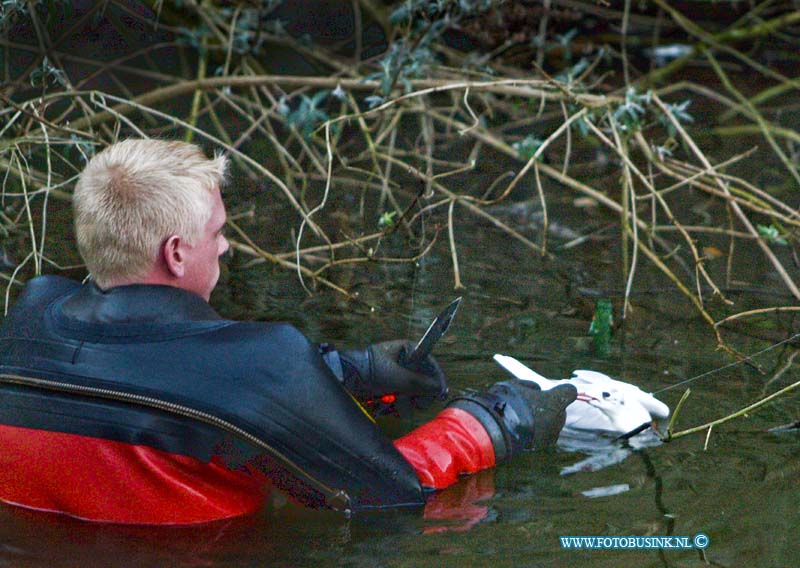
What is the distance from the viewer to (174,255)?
2861 mm

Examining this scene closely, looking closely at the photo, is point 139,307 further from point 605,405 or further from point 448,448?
point 605,405

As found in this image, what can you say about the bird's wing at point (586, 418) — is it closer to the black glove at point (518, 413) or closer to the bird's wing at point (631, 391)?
the bird's wing at point (631, 391)

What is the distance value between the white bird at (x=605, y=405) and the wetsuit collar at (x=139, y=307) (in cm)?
127

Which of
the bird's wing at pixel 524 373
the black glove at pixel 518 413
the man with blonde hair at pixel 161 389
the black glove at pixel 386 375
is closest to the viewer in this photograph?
the man with blonde hair at pixel 161 389

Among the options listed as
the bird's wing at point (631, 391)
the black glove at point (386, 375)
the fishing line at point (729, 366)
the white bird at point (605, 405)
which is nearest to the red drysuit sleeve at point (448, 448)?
the black glove at point (386, 375)

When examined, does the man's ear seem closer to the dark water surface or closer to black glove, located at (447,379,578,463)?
the dark water surface

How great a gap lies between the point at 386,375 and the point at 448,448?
44cm

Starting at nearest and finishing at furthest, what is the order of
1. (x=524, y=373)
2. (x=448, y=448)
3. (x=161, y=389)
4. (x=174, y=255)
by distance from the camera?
(x=161, y=389) < (x=174, y=255) < (x=448, y=448) < (x=524, y=373)

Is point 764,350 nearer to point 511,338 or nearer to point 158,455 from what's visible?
point 511,338

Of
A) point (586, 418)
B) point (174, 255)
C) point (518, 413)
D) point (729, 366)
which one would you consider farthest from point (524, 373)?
point (174, 255)

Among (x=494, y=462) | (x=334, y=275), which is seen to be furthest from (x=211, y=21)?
(x=494, y=462)

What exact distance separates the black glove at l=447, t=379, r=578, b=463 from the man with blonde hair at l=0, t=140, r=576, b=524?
0.37 metres

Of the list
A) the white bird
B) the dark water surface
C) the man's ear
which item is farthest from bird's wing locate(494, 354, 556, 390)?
the man's ear

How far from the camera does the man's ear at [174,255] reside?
9.30 feet
